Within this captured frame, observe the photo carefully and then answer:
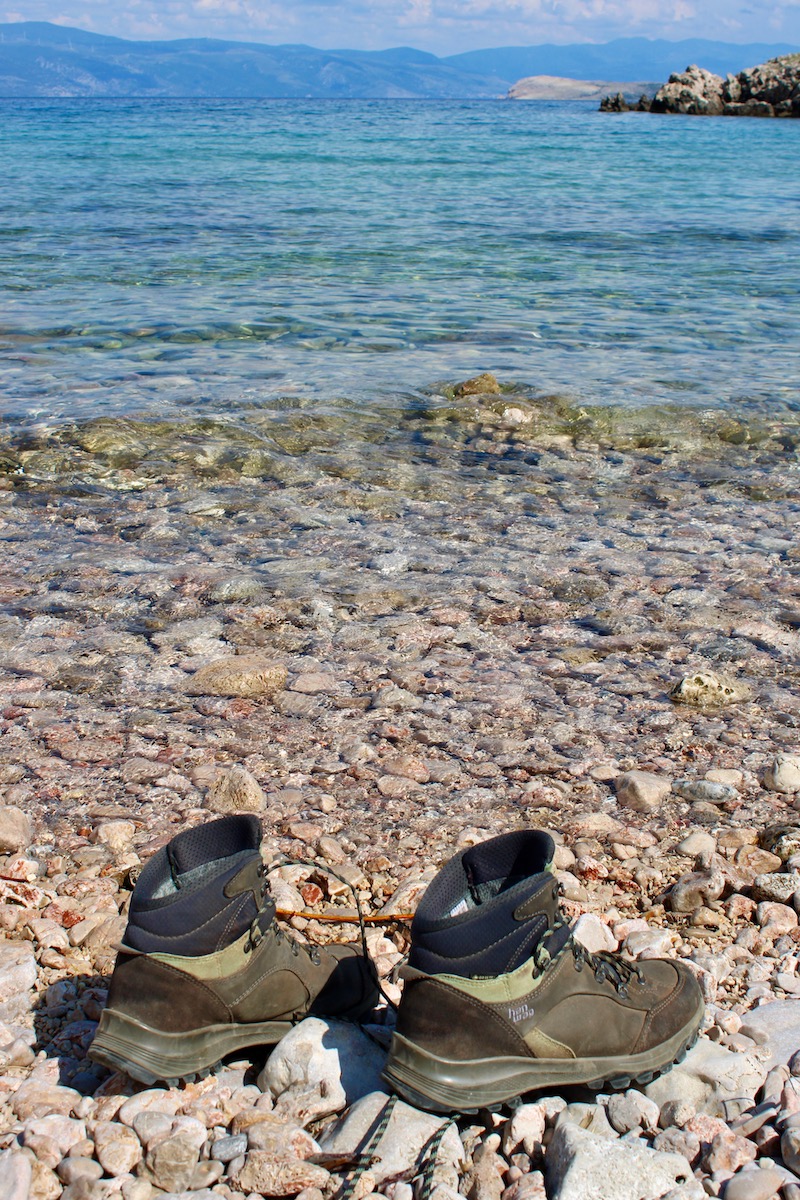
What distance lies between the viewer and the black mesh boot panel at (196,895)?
7.97 feet

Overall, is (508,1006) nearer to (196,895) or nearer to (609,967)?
(609,967)

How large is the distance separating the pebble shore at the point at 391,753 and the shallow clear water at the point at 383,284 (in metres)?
2.50

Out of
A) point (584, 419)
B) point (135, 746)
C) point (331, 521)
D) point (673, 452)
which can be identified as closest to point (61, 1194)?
point (135, 746)

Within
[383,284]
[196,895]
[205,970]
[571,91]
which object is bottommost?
[205,970]

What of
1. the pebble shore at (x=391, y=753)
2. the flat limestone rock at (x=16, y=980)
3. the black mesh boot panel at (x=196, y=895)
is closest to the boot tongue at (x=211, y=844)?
the black mesh boot panel at (x=196, y=895)

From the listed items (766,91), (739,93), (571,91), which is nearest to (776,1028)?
(766,91)

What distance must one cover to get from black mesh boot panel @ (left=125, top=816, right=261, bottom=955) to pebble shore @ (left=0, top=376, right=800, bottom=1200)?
1.02 ft

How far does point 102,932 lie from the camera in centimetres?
299

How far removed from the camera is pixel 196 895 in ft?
8.02

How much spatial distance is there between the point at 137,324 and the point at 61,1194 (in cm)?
1130

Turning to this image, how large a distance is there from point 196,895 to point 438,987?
571mm

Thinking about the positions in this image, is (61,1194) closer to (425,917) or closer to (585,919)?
(425,917)

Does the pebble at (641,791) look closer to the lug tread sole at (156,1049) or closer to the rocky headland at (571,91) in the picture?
the lug tread sole at (156,1049)

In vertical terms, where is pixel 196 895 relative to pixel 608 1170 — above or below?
above
